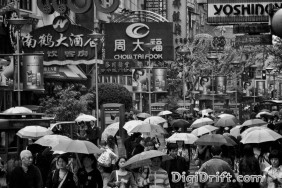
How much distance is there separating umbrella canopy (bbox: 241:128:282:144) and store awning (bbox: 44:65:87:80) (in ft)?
129

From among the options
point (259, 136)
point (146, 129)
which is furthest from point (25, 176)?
point (146, 129)

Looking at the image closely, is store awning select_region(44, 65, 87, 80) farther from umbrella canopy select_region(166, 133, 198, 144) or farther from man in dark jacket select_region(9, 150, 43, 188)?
man in dark jacket select_region(9, 150, 43, 188)

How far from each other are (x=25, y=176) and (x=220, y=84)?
68633 millimetres

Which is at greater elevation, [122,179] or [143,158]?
[143,158]

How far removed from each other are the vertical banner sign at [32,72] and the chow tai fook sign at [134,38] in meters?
7.44

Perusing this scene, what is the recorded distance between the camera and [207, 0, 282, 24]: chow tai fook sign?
21531 millimetres

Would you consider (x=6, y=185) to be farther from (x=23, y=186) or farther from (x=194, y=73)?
(x=194, y=73)

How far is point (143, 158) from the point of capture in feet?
52.4

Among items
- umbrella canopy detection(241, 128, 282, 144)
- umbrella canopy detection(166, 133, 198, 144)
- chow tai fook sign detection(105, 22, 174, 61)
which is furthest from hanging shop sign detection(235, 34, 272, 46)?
chow tai fook sign detection(105, 22, 174, 61)

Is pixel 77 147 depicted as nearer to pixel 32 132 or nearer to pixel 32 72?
pixel 32 132

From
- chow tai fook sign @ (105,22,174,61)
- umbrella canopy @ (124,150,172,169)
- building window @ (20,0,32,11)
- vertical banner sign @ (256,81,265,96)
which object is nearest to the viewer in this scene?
umbrella canopy @ (124,150,172,169)

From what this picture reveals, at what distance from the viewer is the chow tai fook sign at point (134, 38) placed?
49250 millimetres

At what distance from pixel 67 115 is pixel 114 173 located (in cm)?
2634

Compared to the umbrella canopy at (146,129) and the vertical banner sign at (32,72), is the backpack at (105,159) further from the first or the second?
the vertical banner sign at (32,72)
